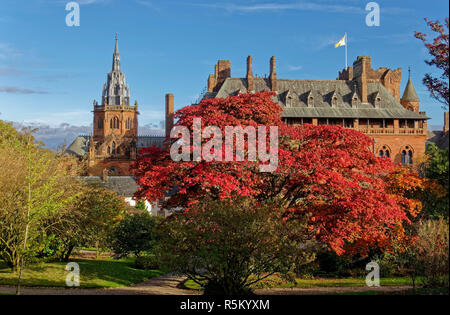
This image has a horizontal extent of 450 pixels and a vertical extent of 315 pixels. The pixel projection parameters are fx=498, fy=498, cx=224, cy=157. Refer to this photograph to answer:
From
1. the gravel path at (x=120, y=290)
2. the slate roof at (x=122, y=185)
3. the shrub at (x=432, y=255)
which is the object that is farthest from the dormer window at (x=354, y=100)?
the shrub at (x=432, y=255)

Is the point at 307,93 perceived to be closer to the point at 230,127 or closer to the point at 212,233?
the point at 230,127

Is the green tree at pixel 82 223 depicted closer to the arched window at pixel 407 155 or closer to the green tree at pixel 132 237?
the green tree at pixel 132 237

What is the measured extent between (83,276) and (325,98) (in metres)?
55.6

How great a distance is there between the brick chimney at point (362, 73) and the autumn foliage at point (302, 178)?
5072cm

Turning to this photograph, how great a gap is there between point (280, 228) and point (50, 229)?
15.3 m

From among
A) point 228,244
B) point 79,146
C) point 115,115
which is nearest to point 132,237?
point 228,244

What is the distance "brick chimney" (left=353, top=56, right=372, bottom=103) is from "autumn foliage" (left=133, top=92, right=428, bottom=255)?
166ft

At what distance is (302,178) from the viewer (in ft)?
71.5

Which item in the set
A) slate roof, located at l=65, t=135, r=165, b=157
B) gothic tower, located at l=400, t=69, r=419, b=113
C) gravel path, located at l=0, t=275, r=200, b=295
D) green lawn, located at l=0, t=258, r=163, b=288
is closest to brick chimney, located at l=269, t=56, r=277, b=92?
gothic tower, located at l=400, t=69, r=419, b=113

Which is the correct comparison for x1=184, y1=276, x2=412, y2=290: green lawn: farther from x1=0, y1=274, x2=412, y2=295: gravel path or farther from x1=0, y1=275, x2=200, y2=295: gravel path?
x1=0, y1=275, x2=200, y2=295: gravel path

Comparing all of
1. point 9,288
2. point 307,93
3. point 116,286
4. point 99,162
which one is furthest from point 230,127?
point 99,162

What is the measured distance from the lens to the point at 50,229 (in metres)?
27.8

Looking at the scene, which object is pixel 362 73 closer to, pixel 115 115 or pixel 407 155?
pixel 407 155

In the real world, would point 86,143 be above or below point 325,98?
below
